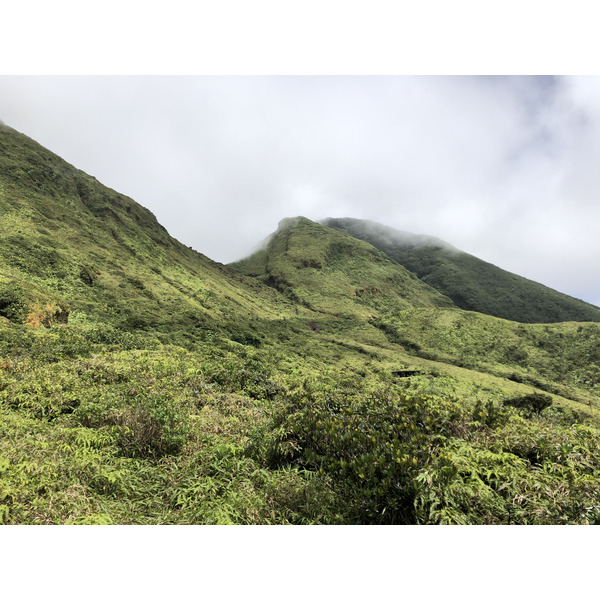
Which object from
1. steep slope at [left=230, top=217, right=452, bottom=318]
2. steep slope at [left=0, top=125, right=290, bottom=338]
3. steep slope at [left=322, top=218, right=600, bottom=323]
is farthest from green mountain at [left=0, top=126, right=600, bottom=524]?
steep slope at [left=322, top=218, right=600, bottom=323]

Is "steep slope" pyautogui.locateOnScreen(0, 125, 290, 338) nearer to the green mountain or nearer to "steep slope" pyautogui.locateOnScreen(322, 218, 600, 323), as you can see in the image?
the green mountain

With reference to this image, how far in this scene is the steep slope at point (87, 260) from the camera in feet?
67.6

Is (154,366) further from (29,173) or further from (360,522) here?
(29,173)

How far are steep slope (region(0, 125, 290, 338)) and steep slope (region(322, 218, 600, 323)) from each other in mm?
76982

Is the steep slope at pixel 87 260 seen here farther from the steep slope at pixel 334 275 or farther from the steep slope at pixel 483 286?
the steep slope at pixel 483 286

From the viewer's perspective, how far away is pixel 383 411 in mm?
6016

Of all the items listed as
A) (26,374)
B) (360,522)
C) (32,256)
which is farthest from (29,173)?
(360,522)

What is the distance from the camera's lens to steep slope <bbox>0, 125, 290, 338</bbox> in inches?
811

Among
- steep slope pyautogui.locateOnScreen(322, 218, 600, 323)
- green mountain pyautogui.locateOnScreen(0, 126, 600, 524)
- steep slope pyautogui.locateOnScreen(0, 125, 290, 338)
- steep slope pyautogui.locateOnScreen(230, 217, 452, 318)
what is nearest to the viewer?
green mountain pyautogui.locateOnScreen(0, 126, 600, 524)

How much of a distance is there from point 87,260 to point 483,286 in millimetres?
114640

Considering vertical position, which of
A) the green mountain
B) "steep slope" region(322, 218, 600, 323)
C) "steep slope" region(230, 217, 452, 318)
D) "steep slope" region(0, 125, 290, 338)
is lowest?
the green mountain

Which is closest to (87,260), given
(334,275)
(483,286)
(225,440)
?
(225,440)

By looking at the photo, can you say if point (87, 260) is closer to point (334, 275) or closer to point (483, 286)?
point (334, 275)

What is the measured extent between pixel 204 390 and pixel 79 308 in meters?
16.5
